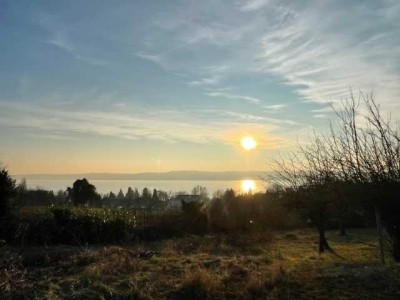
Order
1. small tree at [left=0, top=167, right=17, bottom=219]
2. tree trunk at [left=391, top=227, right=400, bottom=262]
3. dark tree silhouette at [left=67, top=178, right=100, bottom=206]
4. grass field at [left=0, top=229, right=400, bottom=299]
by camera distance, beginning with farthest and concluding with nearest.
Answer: dark tree silhouette at [left=67, top=178, right=100, bottom=206]
small tree at [left=0, top=167, right=17, bottom=219]
tree trunk at [left=391, top=227, right=400, bottom=262]
grass field at [left=0, top=229, right=400, bottom=299]

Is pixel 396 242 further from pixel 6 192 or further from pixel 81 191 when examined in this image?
pixel 81 191

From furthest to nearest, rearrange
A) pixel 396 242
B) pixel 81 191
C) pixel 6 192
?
pixel 81 191 → pixel 6 192 → pixel 396 242

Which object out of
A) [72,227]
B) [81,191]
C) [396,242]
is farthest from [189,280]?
[81,191]

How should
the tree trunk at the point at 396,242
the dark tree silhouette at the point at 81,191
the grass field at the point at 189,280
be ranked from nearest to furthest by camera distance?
the grass field at the point at 189,280 < the tree trunk at the point at 396,242 < the dark tree silhouette at the point at 81,191

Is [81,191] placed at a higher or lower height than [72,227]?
higher

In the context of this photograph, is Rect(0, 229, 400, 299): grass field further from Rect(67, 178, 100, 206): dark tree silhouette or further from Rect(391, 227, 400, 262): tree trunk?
Rect(67, 178, 100, 206): dark tree silhouette

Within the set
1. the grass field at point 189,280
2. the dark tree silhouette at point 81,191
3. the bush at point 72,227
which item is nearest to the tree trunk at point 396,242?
the grass field at point 189,280

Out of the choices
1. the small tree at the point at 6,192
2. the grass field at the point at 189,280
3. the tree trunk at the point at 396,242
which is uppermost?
the small tree at the point at 6,192

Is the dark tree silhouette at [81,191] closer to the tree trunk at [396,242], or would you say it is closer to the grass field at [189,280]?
the grass field at [189,280]

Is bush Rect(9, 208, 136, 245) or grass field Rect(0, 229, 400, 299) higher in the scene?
bush Rect(9, 208, 136, 245)

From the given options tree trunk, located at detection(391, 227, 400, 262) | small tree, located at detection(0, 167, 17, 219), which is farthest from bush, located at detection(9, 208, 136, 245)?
tree trunk, located at detection(391, 227, 400, 262)

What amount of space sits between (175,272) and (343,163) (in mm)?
6162

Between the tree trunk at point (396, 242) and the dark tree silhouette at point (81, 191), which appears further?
the dark tree silhouette at point (81, 191)

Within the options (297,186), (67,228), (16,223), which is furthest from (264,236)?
(16,223)
